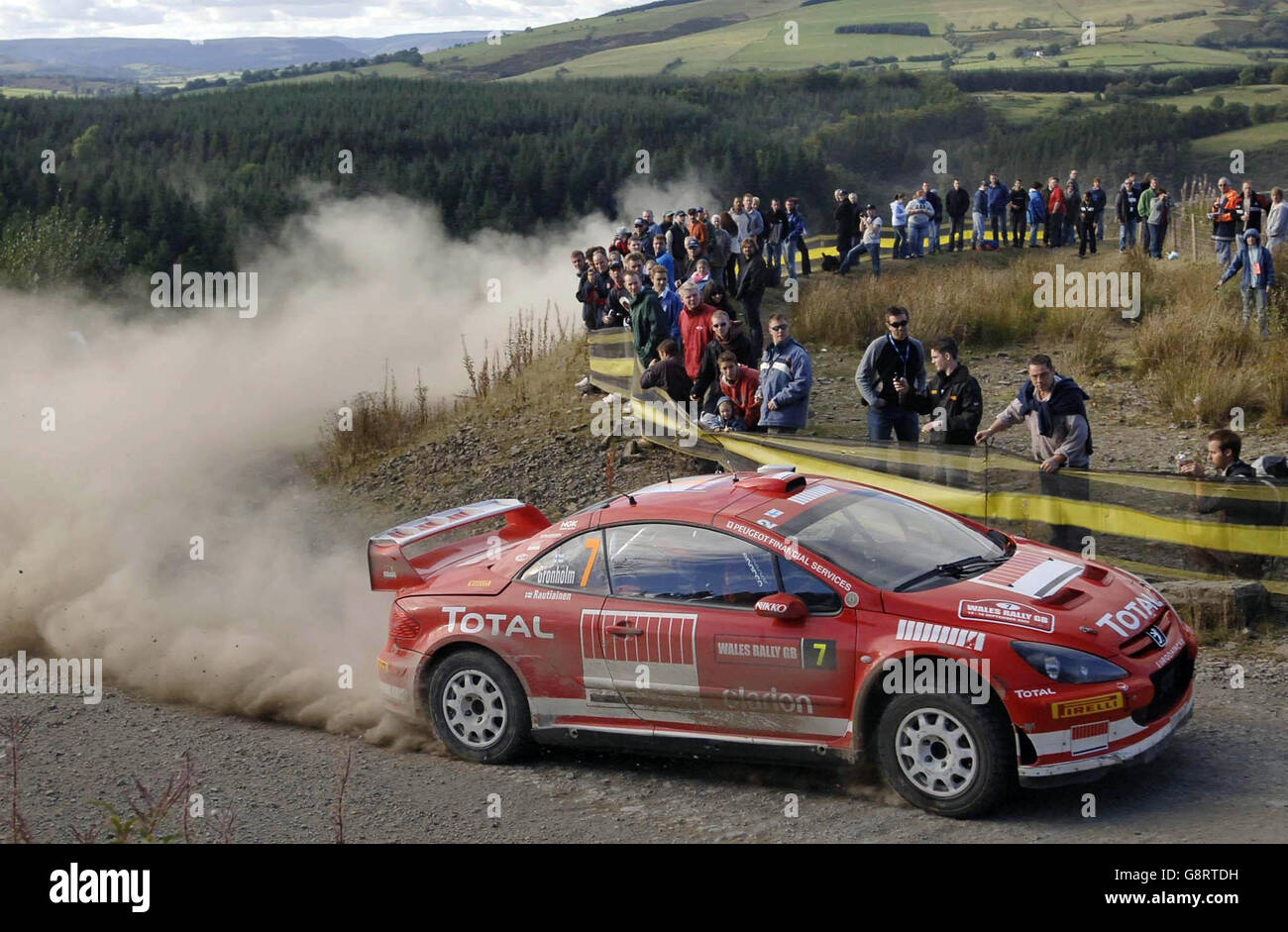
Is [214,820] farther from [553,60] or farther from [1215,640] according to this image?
[553,60]

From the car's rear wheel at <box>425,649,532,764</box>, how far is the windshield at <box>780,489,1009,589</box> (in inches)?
79.1

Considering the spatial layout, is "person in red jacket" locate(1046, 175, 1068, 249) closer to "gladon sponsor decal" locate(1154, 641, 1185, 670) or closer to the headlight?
"gladon sponsor decal" locate(1154, 641, 1185, 670)

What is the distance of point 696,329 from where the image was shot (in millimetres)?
14195

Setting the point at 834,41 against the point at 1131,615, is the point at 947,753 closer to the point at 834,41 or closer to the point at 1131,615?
the point at 1131,615

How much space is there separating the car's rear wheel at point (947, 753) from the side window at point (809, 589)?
0.60m

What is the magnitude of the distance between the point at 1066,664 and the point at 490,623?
338 centimetres

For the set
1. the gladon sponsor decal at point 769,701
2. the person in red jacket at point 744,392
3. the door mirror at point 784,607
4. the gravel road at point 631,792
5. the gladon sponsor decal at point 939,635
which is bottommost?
the gravel road at point 631,792

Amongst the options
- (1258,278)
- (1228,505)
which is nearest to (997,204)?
(1258,278)

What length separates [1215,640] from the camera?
30.7ft

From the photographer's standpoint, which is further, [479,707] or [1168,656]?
[479,707]

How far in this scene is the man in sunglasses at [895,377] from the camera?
11.8 m

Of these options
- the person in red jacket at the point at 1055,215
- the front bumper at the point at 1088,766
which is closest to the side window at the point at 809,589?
the front bumper at the point at 1088,766

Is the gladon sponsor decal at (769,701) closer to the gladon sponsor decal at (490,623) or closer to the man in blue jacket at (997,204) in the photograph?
the gladon sponsor decal at (490,623)

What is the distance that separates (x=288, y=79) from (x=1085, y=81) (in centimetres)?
6234
